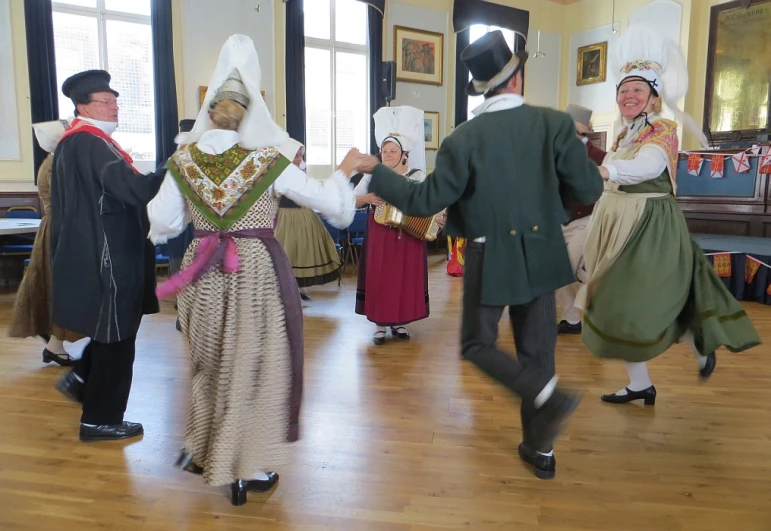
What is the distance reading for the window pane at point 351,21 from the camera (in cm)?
801

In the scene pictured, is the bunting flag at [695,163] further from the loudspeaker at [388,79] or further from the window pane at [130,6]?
the window pane at [130,6]

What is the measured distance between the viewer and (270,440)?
179cm

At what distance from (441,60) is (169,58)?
13.4 feet

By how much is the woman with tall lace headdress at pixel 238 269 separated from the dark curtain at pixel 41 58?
542 centimetres

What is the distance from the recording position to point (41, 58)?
6062 mm

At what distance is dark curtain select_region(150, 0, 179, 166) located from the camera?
657 centimetres

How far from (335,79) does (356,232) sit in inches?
100

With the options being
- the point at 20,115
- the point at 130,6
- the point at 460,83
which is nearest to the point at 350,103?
the point at 460,83

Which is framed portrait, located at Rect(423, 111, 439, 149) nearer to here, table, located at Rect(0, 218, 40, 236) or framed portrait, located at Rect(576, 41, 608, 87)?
framed portrait, located at Rect(576, 41, 608, 87)

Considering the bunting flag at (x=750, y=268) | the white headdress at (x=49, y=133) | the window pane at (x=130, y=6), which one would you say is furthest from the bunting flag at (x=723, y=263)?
the window pane at (x=130, y=6)

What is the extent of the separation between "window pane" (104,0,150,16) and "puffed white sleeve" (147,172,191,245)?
237 inches

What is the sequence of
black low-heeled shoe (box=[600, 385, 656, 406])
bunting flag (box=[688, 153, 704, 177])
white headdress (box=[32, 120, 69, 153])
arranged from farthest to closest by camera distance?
1. bunting flag (box=[688, 153, 704, 177])
2. white headdress (box=[32, 120, 69, 153])
3. black low-heeled shoe (box=[600, 385, 656, 406])

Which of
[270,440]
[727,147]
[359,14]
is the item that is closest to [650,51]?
[270,440]

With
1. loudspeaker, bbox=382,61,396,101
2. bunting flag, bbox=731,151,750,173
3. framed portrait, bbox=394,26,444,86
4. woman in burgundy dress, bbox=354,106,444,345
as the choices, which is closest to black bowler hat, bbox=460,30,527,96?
woman in burgundy dress, bbox=354,106,444,345
